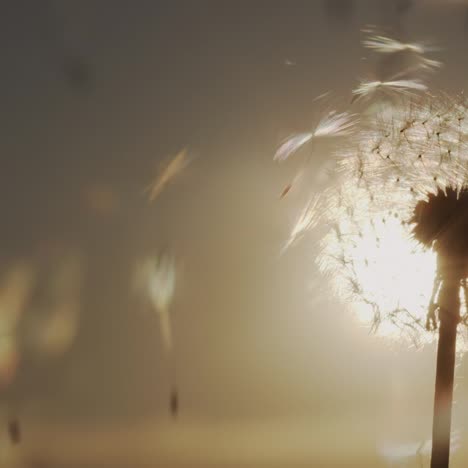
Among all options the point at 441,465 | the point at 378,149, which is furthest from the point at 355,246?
the point at 441,465

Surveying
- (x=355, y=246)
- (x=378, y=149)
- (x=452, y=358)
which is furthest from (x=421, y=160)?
(x=452, y=358)

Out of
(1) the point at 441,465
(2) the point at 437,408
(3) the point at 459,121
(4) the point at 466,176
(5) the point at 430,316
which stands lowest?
(1) the point at 441,465

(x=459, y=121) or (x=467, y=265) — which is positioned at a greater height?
(x=459, y=121)

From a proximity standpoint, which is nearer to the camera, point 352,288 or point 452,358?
point 452,358

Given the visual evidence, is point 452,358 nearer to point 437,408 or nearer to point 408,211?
point 437,408

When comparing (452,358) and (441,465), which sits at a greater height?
(452,358)

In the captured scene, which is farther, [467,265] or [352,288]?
[352,288]

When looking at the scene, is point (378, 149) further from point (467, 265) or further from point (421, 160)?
point (467, 265)

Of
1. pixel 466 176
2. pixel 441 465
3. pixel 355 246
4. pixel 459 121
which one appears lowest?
pixel 441 465
